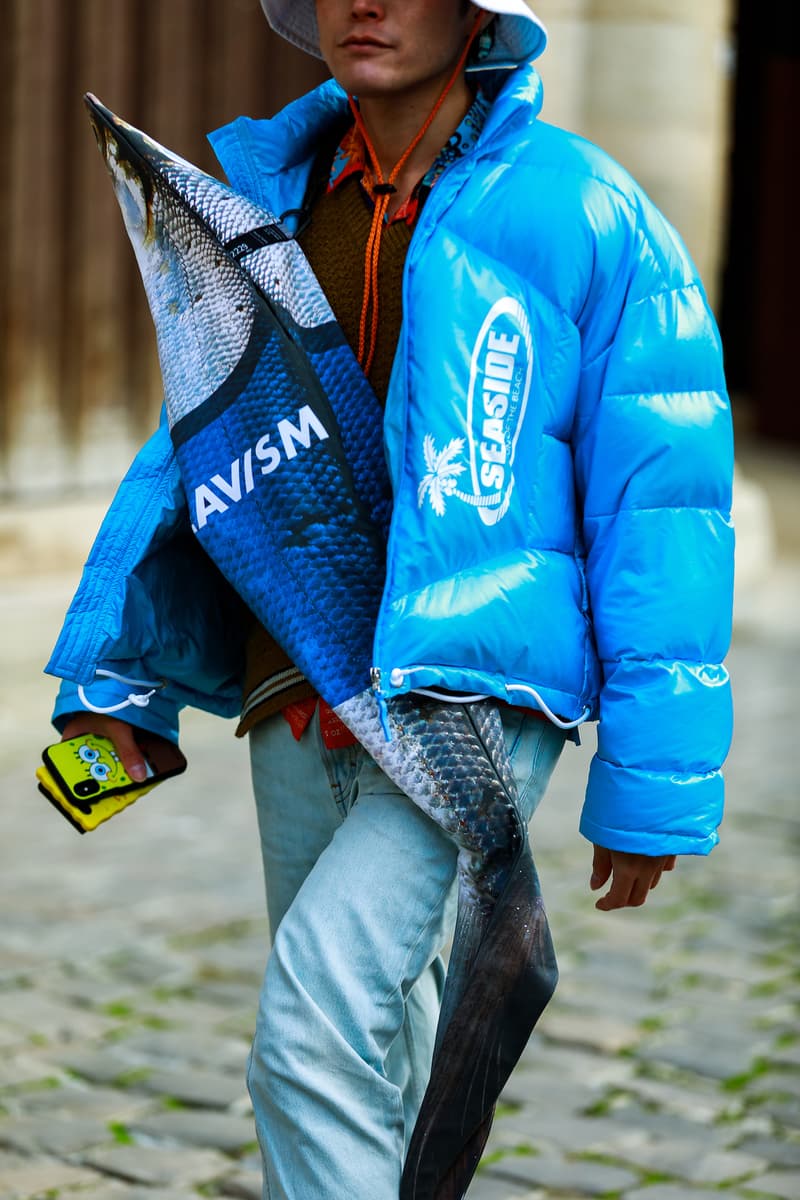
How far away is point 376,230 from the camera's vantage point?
8.14 feet

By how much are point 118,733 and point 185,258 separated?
668mm

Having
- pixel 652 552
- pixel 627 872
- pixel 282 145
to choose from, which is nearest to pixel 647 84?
pixel 282 145

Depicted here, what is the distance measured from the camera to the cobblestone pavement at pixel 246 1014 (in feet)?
11.1

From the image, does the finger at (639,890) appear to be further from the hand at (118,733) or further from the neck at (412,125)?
the neck at (412,125)

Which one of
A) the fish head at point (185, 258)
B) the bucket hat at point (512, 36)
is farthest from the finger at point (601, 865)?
the bucket hat at point (512, 36)

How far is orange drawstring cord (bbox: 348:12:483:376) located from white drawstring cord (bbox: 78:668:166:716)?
0.54 metres

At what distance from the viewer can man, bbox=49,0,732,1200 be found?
2242 mm

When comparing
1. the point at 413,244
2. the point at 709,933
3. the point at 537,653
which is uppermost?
the point at 413,244

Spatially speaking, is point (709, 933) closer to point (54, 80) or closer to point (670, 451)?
point (670, 451)

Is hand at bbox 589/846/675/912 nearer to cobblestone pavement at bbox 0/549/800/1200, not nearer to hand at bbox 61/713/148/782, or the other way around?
hand at bbox 61/713/148/782

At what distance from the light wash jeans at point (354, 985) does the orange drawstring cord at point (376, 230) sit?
540 mm

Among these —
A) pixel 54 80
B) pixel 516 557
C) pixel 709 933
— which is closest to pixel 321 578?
pixel 516 557

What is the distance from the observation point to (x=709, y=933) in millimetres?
4703

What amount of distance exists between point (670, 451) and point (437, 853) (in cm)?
58
